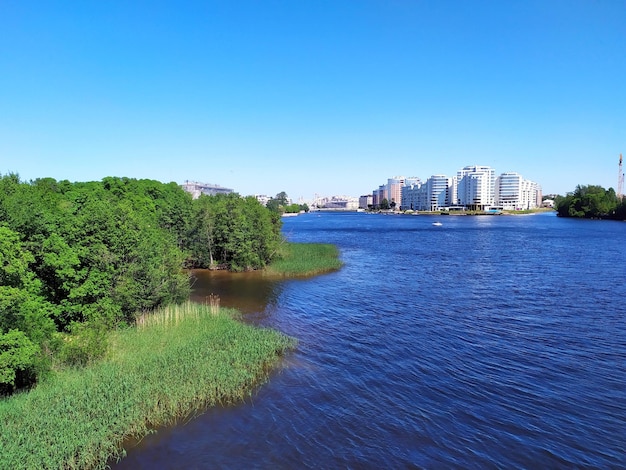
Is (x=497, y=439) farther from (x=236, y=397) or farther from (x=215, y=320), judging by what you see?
(x=215, y=320)

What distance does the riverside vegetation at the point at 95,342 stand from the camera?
1582 cm

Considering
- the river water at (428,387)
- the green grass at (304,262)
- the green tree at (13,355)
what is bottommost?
the river water at (428,387)

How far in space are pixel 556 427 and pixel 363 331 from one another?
1496cm

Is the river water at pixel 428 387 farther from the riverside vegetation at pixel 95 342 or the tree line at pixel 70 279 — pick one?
the tree line at pixel 70 279

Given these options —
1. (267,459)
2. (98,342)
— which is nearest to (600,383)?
(267,459)

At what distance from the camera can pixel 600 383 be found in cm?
2159

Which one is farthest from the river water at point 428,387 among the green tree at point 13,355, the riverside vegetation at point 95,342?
the green tree at point 13,355

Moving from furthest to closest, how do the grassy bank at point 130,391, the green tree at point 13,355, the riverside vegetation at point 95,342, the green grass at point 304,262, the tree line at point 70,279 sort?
1. the green grass at point 304,262
2. the tree line at point 70,279
3. the green tree at point 13,355
4. the riverside vegetation at point 95,342
5. the grassy bank at point 130,391

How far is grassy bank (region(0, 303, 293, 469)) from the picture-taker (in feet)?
48.2

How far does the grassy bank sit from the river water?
1.06m

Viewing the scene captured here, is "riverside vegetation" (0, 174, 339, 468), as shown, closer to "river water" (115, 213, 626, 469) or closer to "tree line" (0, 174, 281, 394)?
"tree line" (0, 174, 281, 394)

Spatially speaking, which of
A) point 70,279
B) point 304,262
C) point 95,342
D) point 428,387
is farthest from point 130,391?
point 304,262

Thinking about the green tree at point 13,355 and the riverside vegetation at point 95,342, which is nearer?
the riverside vegetation at point 95,342

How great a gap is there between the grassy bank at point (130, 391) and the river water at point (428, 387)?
41.8 inches
